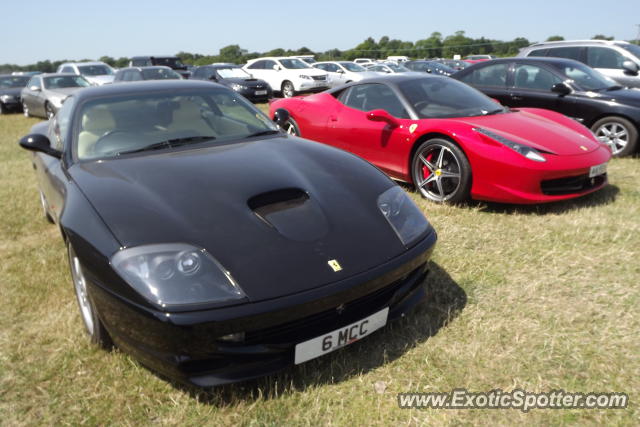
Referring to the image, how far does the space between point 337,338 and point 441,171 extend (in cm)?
262

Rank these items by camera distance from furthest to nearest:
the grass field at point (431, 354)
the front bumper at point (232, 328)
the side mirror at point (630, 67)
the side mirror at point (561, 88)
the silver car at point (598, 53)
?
1. the silver car at point (598, 53)
2. the side mirror at point (630, 67)
3. the side mirror at point (561, 88)
4. the grass field at point (431, 354)
5. the front bumper at point (232, 328)

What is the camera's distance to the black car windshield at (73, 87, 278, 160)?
268 cm

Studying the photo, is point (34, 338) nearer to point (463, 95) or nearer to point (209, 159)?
point (209, 159)

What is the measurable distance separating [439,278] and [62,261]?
2.68 meters

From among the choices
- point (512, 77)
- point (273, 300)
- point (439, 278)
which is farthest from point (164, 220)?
point (512, 77)

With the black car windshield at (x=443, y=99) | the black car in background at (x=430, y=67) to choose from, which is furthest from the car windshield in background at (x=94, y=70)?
the black car windshield at (x=443, y=99)

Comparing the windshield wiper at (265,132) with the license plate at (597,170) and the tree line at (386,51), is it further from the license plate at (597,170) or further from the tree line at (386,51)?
the tree line at (386,51)

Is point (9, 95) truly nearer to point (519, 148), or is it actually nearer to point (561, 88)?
point (561, 88)

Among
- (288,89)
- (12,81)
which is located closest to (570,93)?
(288,89)

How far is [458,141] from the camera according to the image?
394cm

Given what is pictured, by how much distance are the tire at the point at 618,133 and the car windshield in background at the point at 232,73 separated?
1074 cm

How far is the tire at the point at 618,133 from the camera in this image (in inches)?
221

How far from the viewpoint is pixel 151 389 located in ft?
6.58

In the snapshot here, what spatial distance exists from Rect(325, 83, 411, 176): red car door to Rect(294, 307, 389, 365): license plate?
2649 mm
